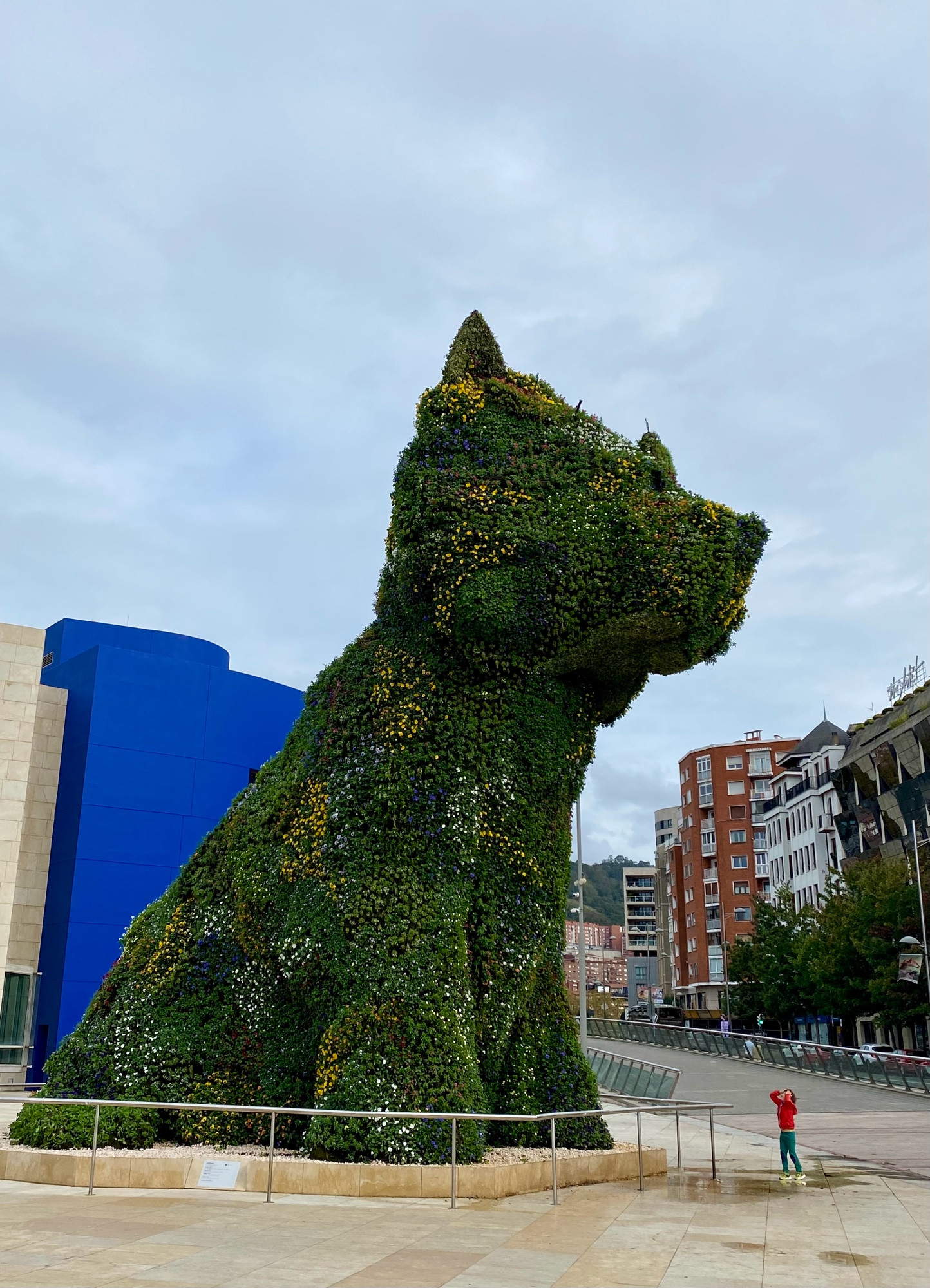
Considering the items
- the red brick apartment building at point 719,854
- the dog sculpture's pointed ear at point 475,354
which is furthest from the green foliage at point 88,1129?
the red brick apartment building at point 719,854

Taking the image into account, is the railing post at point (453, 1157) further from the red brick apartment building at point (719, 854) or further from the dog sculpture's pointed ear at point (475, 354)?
the red brick apartment building at point (719, 854)

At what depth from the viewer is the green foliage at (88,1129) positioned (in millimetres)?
9258

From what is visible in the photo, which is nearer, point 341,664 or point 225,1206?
point 225,1206

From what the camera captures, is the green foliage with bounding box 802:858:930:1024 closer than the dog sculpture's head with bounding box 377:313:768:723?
No

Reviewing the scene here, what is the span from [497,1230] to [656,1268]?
1.38 meters

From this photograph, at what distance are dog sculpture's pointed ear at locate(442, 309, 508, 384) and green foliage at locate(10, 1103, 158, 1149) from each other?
7.09m

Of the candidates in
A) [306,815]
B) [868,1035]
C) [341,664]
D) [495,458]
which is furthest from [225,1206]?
[868,1035]

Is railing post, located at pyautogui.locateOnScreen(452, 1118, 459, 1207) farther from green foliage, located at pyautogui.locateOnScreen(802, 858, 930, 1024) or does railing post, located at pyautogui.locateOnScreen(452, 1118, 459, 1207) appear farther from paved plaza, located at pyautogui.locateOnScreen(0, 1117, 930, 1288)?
green foliage, located at pyautogui.locateOnScreen(802, 858, 930, 1024)

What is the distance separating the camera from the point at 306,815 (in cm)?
969

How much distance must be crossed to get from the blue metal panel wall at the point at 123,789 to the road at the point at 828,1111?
14978mm

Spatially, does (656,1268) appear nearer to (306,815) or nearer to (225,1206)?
(225,1206)

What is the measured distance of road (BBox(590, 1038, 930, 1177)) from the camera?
52.9ft

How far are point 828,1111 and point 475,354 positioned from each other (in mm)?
19641

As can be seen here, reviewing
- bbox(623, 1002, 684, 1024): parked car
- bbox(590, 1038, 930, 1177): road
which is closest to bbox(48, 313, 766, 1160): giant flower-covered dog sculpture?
bbox(590, 1038, 930, 1177): road
